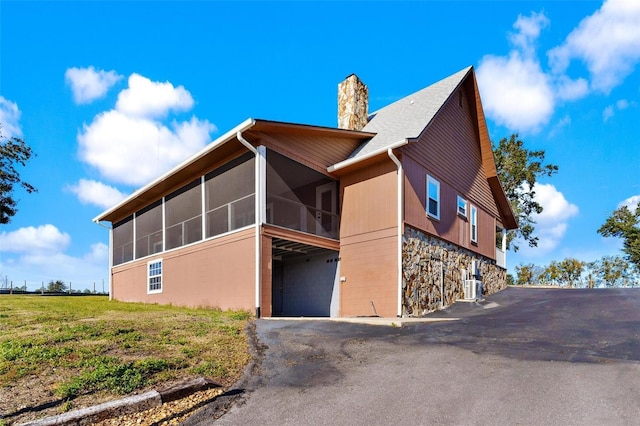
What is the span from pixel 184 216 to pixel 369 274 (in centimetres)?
746

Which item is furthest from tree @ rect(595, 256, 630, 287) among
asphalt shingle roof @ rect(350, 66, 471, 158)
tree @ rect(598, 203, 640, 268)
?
asphalt shingle roof @ rect(350, 66, 471, 158)

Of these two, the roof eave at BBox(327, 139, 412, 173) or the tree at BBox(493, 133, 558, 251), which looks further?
the tree at BBox(493, 133, 558, 251)

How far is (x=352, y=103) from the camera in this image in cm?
1712

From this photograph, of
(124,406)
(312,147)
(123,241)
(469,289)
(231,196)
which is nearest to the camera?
(124,406)

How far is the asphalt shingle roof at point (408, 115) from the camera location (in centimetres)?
1413

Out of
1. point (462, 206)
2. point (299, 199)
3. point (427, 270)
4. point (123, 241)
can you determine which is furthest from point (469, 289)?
point (123, 241)

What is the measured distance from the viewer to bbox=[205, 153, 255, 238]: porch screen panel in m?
13.0

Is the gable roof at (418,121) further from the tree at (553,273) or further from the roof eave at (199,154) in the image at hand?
the tree at (553,273)

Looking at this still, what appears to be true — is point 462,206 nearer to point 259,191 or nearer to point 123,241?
point 259,191

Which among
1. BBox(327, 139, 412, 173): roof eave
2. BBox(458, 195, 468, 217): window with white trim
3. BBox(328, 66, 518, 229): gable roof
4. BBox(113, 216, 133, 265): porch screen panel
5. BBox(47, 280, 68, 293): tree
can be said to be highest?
BBox(328, 66, 518, 229): gable roof

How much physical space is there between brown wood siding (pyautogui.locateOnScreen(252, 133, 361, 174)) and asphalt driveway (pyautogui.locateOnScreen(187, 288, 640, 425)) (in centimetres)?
538

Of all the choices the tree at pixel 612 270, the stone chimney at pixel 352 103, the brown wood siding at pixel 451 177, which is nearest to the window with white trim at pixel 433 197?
the brown wood siding at pixel 451 177

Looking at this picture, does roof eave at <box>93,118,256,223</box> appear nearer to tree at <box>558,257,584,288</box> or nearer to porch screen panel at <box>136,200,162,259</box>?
porch screen panel at <box>136,200,162,259</box>

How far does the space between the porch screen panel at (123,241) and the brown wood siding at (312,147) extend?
36.2ft
